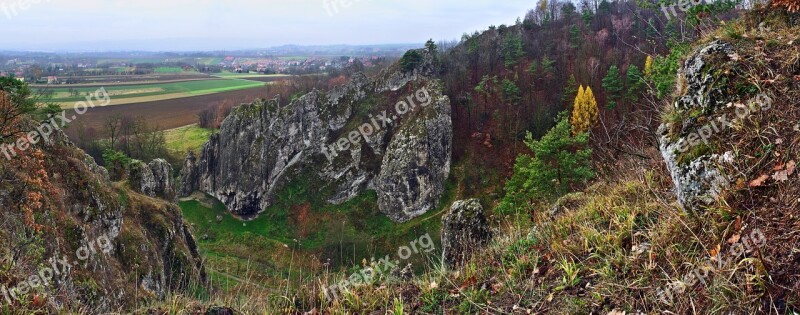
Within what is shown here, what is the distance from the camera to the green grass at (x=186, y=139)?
188 feet

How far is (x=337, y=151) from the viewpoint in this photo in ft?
140

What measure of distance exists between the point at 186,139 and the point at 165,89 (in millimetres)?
50785

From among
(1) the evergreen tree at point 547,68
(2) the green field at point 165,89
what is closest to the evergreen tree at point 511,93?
(1) the evergreen tree at point 547,68

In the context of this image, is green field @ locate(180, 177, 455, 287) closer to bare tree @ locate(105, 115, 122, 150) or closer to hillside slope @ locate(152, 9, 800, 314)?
bare tree @ locate(105, 115, 122, 150)

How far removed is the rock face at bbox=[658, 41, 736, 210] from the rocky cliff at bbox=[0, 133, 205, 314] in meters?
10.9

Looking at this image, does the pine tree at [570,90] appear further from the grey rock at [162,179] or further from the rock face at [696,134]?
the rock face at [696,134]

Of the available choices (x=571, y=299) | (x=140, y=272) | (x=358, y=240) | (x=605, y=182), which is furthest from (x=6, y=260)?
(x=358, y=240)

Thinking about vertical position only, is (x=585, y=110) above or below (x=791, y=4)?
below

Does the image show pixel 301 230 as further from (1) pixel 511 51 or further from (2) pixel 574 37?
(2) pixel 574 37

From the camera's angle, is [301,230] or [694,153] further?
[301,230]

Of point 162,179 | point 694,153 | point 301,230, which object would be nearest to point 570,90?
point 301,230

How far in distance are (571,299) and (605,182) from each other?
4883 mm

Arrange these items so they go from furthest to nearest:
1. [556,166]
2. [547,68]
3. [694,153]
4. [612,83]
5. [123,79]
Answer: [123,79] → [547,68] → [612,83] → [556,166] → [694,153]

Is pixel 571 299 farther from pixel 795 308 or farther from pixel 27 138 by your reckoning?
pixel 27 138
